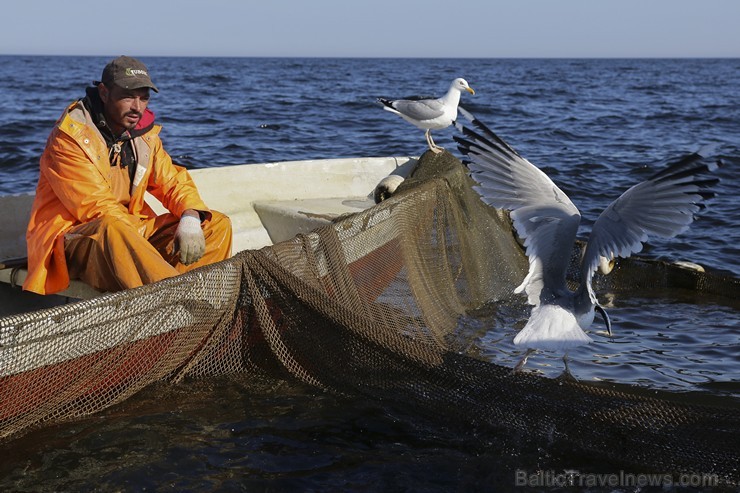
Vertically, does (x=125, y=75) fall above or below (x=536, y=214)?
above

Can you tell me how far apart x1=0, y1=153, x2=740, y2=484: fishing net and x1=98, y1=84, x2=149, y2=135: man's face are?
1327 millimetres

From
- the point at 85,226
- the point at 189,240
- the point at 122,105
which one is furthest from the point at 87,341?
the point at 122,105

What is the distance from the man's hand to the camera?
496cm

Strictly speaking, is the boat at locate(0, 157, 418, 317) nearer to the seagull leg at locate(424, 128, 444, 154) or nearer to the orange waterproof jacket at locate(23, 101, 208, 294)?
the seagull leg at locate(424, 128, 444, 154)

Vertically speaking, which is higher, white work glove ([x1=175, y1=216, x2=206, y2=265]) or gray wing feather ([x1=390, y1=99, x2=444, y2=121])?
gray wing feather ([x1=390, y1=99, x2=444, y2=121])

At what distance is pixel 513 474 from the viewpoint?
13.8 ft

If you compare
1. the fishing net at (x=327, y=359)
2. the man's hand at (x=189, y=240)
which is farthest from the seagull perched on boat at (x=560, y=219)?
the man's hand at (x=189, y=240)

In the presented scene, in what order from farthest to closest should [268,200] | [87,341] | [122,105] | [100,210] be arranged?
[268,200] < [122,105] < [100,210] < [87,341]

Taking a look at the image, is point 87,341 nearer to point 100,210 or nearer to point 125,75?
point 100,210

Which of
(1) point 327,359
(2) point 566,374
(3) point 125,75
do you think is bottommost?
(2) point 566,374

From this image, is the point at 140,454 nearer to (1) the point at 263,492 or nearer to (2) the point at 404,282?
(1) the point at 263,492

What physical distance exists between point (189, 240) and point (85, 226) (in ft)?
1.90

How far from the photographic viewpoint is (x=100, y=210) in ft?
16.0

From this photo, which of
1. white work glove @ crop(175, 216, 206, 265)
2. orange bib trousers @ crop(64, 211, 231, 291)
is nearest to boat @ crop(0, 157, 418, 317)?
orange bib trousers @ crop(64, 211, 231, 291)
